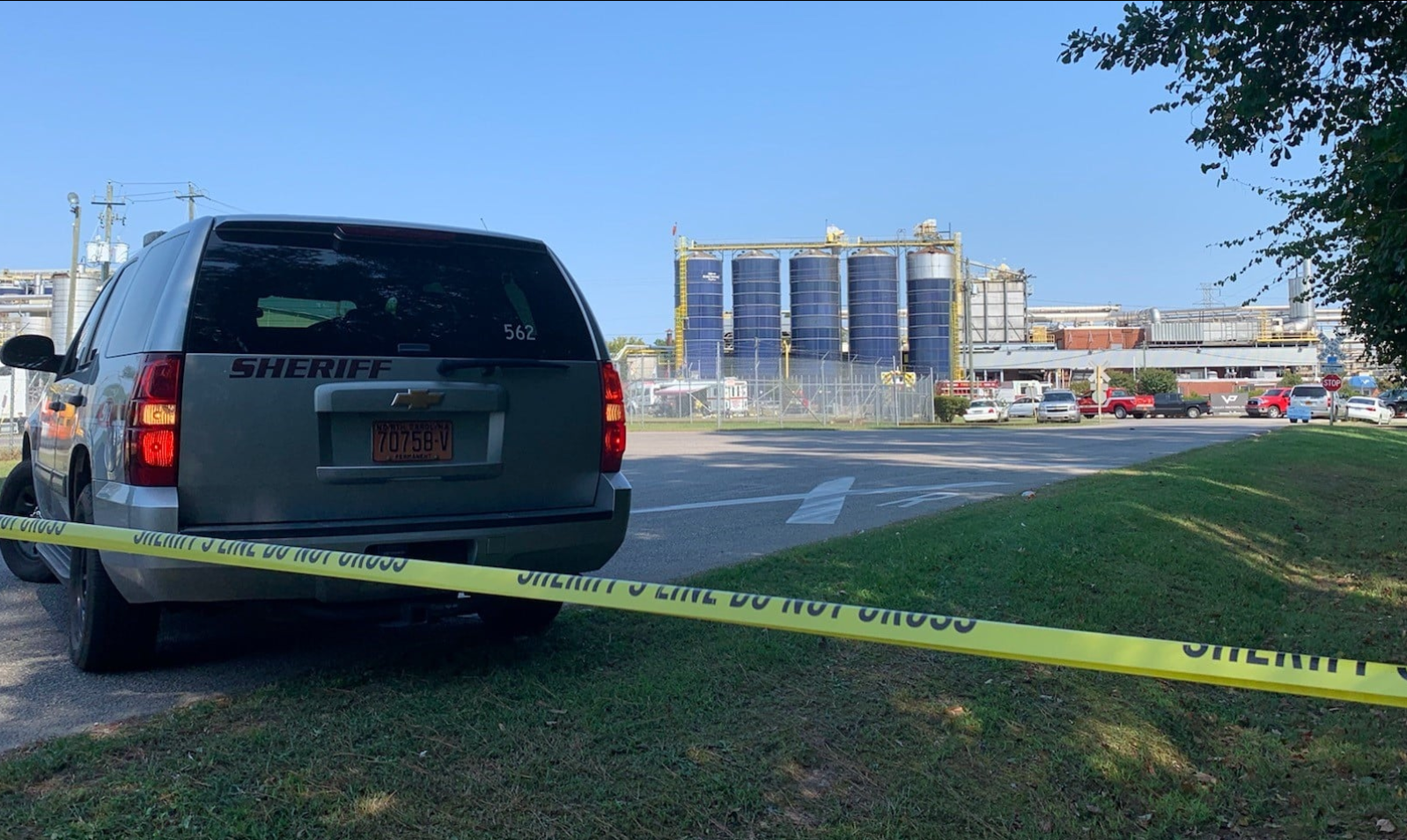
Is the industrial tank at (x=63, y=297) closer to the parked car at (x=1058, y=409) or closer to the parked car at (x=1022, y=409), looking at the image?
the parked car at (x=1022, y=409)

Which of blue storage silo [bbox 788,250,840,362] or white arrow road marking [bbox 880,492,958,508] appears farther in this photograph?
blue storage silo [bbox 788,250,840,362]

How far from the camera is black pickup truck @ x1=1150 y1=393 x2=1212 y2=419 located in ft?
179

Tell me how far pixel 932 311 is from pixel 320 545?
61880 millimetres

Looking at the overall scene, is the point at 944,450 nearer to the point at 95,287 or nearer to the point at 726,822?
the point at 726,822

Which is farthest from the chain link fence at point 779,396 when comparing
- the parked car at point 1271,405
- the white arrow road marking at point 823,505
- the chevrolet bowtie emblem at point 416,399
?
the chevrolet bowtie emblem at point 416,399

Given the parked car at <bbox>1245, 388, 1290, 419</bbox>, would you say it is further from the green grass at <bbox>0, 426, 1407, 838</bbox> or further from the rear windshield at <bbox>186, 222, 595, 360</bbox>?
the rear windshield at <bbox>186, 222, 595, 360</bbox>

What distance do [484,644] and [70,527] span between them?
180cm

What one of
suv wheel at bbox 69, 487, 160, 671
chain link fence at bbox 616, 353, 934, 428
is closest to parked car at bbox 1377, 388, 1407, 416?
chain link fence at bbox 616, 353, 934, 428

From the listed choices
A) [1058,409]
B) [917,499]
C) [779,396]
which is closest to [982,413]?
[1058,409]

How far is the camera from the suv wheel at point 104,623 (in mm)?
4374

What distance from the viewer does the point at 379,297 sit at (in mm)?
4414

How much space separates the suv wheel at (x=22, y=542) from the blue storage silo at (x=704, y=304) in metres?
56.2

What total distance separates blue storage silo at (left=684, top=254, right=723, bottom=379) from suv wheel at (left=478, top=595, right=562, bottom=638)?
57.7 meters

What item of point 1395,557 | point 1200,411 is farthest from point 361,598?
point 1200,411
